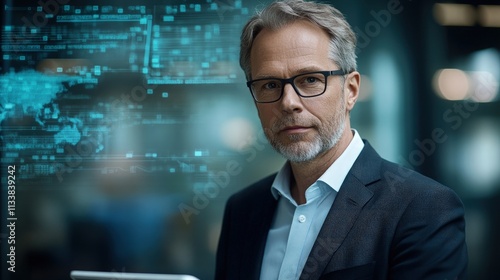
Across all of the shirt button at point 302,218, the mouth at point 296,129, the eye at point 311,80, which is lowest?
the shirt button at point 302,218

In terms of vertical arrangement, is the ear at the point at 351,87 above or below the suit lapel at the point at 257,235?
above

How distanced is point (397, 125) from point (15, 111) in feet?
6.08

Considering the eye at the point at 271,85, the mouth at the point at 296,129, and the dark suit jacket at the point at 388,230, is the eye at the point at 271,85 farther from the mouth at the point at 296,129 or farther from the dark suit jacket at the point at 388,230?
the dark suit jacket at the point at 388,230

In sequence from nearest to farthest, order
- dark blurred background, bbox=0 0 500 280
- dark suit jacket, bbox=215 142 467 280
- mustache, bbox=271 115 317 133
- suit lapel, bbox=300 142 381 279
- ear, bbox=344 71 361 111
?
1. dark suit jacket, bbox=215 142 467 280
2. suit lapel, bbox=300 142 381 279
3. mustache, bbox=271 115 317 133
4. ear, bbox=344 71 361 111
5. dark blurred background, bbox=0 0 500 280

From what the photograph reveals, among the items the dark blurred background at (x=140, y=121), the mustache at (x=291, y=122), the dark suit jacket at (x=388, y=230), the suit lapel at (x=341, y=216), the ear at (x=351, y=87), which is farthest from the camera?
the dark blurred background at (x=140, y=121)

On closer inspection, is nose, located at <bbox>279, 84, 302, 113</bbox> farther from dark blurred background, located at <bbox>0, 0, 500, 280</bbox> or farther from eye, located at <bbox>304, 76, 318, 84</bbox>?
dark blurred background, located at <bbox>0, 0, 500, 280</bbox>

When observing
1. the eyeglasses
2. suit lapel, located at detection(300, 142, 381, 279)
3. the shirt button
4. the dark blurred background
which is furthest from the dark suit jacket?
the dark blurred background

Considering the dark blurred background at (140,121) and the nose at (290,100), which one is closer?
the nose at (290,100)

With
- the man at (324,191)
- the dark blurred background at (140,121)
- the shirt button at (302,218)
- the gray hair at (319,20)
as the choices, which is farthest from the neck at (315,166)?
the dark blurred background at (140,121)

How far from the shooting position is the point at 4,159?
8.53 ft

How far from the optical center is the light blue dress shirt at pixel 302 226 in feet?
5.24

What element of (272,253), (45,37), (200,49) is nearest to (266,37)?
(272,253)

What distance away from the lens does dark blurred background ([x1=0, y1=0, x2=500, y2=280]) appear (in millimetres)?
2400

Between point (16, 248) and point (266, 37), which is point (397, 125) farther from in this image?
point (16, 248)
